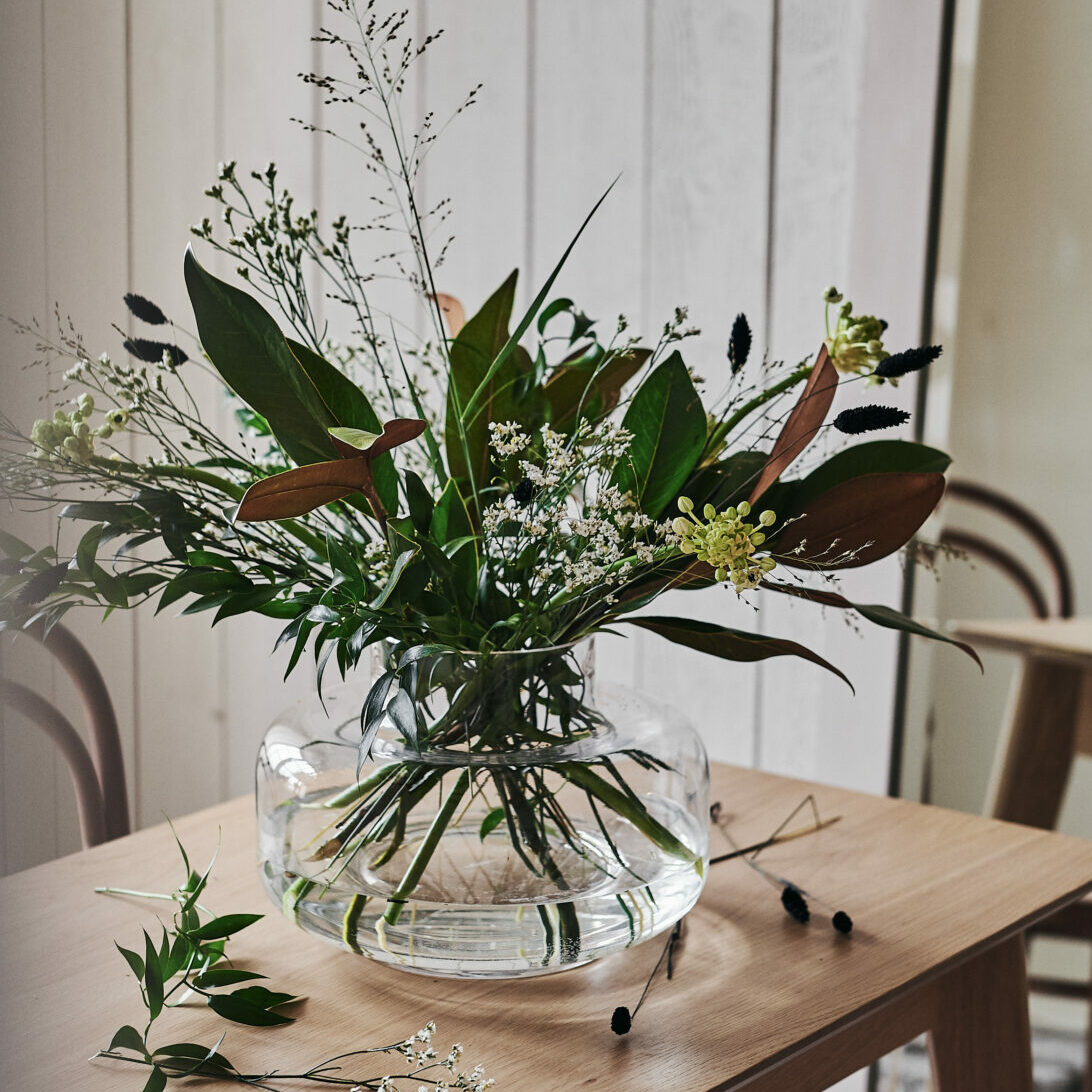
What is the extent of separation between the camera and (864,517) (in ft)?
2.28

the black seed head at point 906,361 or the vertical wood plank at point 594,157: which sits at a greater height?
the vertical wood plank at point 594,157

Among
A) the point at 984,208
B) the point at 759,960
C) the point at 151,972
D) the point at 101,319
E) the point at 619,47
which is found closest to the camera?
the point at 151,972

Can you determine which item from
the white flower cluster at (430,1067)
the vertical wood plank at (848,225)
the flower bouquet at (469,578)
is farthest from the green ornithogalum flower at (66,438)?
the vertical wood plank at (848,225)

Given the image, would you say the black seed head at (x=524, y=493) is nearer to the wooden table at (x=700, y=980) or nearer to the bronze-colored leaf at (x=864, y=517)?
the bronze-colored leaf at (x=864, y=517)

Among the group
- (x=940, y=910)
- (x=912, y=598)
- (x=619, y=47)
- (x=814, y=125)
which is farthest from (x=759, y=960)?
(x=619, y=47)

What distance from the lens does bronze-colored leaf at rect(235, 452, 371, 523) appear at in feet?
1.84

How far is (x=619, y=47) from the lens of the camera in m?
1.54

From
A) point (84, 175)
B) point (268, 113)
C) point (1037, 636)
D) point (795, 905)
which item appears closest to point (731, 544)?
point (795, 905)

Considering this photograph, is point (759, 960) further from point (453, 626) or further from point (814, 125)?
point (814, 125)

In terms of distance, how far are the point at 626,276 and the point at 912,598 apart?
1.80 feet

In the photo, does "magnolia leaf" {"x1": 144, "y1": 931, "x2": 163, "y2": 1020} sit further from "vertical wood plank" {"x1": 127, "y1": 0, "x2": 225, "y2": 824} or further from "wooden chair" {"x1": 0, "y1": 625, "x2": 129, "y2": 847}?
"vertical wood plank" {"x1": 127, "y1": 0, "x2": 225, "y2": 824}

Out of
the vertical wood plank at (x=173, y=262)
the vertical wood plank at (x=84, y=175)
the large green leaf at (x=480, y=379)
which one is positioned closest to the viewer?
the large green leaf at (x=480, y=379)

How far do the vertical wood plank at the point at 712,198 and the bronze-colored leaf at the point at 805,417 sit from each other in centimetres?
79

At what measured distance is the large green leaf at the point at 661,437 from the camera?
0.70 meters
